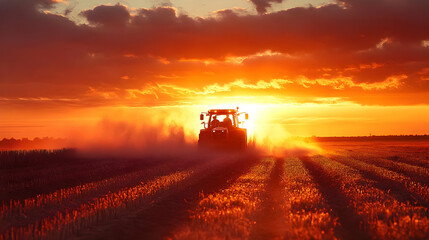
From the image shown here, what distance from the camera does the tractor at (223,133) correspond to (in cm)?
3403

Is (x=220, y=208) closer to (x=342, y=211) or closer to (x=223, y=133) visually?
(x=342, y=211)

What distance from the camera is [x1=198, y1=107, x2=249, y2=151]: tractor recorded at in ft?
112

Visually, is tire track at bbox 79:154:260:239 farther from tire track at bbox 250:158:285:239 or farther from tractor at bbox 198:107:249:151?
tractor at bbox 198:107:249:151

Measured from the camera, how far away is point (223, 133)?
112ft

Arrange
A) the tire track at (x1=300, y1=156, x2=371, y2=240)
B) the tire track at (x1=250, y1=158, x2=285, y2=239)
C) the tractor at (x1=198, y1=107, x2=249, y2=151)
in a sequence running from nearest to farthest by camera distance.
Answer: the tire track at (x1=250, y1=158, x2=285, y2=239), the tire track at (x1=300, y1=156, x2=371, y2=240), the tractor at (x1=198, y1=107, x2=249, y2=151)

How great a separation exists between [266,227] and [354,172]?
13794mm

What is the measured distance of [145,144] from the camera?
4397 cm

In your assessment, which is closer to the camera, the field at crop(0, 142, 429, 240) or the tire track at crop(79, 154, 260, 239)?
the field at crop(0, 142, 429, 240)

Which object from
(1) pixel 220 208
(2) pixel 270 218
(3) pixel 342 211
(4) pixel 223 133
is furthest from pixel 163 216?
(4) pixel 223 133

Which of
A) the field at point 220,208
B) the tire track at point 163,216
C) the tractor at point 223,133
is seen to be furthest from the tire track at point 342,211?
the tractor at point 223,133

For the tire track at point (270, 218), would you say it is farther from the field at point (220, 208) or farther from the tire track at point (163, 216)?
the tire track at point (163, 216)

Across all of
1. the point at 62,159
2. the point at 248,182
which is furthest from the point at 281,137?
the point at 248,182

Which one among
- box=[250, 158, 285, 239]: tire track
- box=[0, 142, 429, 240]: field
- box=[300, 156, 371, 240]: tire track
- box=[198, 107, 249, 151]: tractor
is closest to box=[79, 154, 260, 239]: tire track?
box=[0, 142, 429, 240]: field

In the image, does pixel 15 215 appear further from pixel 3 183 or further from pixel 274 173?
pixel 274 173
